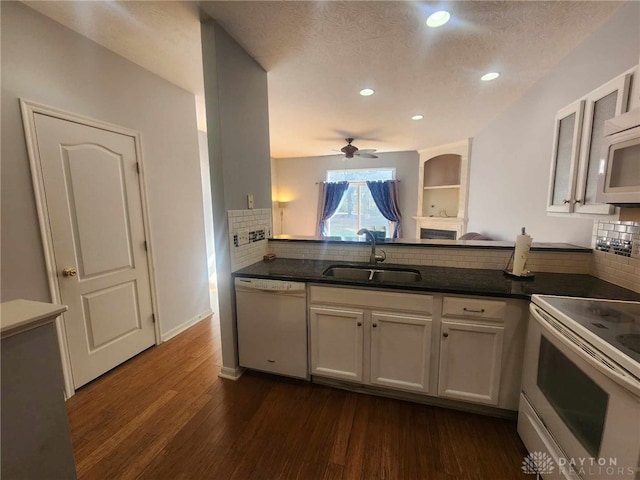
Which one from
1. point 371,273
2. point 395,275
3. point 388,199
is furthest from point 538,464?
point 388,199

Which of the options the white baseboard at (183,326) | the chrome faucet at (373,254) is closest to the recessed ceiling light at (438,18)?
the chrome faucet at (373,254)

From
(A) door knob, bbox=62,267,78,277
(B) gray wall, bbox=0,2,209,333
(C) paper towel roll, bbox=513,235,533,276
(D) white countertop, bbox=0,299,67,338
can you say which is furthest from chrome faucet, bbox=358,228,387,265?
(A) door knob, bbox=62,267,78,277

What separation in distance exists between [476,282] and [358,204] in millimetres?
5024

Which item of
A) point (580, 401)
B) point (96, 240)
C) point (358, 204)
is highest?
point (358, 204)

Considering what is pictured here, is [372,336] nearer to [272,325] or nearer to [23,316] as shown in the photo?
[272,325]

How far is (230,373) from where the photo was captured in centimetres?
211

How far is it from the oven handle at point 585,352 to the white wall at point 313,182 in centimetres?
495

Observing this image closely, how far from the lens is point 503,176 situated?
3.30 metres

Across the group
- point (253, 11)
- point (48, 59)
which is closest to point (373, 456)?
point (253, 11)

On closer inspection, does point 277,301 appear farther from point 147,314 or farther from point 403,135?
point 403,135

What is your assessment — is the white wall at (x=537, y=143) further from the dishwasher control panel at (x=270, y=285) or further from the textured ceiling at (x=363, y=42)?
the dishwasher control panel at (x=270, y=285)

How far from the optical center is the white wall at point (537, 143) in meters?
1.63

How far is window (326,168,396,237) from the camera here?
6375mm

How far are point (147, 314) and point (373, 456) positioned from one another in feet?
7.33
